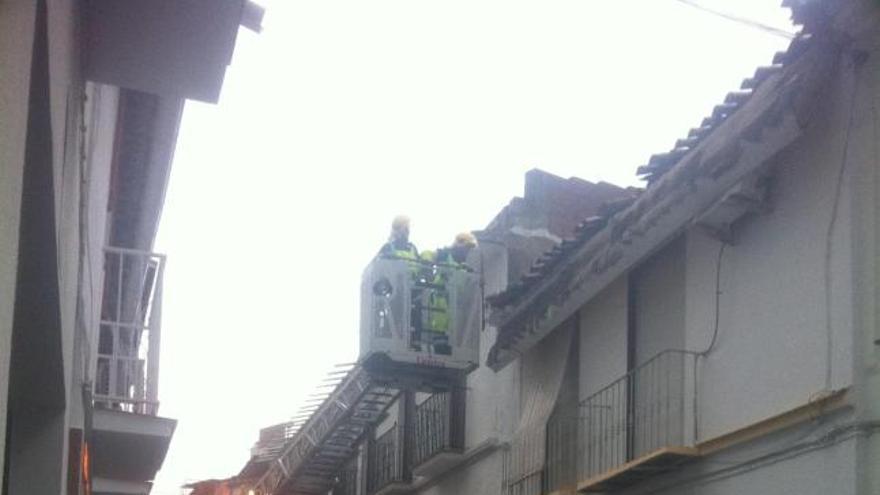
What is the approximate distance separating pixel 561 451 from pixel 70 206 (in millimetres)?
9502

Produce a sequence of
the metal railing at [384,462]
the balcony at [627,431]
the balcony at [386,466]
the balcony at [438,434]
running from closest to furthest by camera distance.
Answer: the balcony at [627,431] → the balcony at [438,434] → the balcony at [386,466] → the metal railing at [384,462]

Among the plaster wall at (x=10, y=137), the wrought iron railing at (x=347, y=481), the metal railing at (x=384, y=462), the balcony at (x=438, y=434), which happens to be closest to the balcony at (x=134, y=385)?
the balcony at (x=438, y=434)

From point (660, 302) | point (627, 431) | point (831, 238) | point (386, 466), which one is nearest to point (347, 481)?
point (386, 466)

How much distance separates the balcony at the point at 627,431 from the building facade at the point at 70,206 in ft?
14.1

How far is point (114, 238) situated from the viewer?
17.5 meters

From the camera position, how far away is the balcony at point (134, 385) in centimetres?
1209

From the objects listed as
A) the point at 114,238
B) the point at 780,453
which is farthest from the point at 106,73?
the point at 114,238

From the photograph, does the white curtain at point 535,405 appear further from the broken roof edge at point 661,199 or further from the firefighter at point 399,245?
the firefighter at point 399,245

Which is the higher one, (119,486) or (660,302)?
(660,302)

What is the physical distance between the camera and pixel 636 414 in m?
13.7

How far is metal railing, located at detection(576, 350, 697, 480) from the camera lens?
12898 mm

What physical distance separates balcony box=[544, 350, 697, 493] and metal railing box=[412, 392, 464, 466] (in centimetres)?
400

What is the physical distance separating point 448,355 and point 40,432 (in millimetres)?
11595

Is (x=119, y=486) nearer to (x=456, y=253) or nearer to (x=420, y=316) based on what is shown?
(x=420, y=316)
